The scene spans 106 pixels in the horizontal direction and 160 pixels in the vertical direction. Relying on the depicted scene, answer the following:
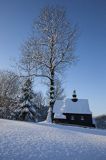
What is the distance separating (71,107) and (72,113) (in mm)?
1655

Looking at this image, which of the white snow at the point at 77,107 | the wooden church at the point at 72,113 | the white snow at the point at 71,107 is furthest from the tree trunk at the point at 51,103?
the white snow at the point at 77,107

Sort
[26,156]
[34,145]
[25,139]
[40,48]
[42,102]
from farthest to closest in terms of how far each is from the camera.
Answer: [42,102] < [40,48] < [25,139] < [34,145] < [26,156]

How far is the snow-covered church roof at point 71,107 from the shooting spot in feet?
184

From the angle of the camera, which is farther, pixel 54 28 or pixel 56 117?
pixel 56 117

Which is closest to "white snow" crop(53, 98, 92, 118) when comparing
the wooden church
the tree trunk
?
the wooden church

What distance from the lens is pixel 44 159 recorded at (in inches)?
380

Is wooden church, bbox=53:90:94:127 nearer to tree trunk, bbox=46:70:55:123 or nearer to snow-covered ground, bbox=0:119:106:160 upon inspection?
tree trunk, bbox=46:70:55:123

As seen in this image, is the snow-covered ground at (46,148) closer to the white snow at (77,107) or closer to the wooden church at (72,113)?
the wooden church at (72,113)

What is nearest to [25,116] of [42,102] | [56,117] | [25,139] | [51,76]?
[56,117]

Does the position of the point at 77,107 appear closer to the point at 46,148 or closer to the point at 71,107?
the point at 71,107

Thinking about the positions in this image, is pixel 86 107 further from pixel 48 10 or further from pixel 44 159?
pixel 44 159

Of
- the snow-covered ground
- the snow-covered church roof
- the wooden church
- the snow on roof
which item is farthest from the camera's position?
the snow on roof

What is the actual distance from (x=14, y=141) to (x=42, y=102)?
83.9 m

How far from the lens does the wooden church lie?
55.1 m
